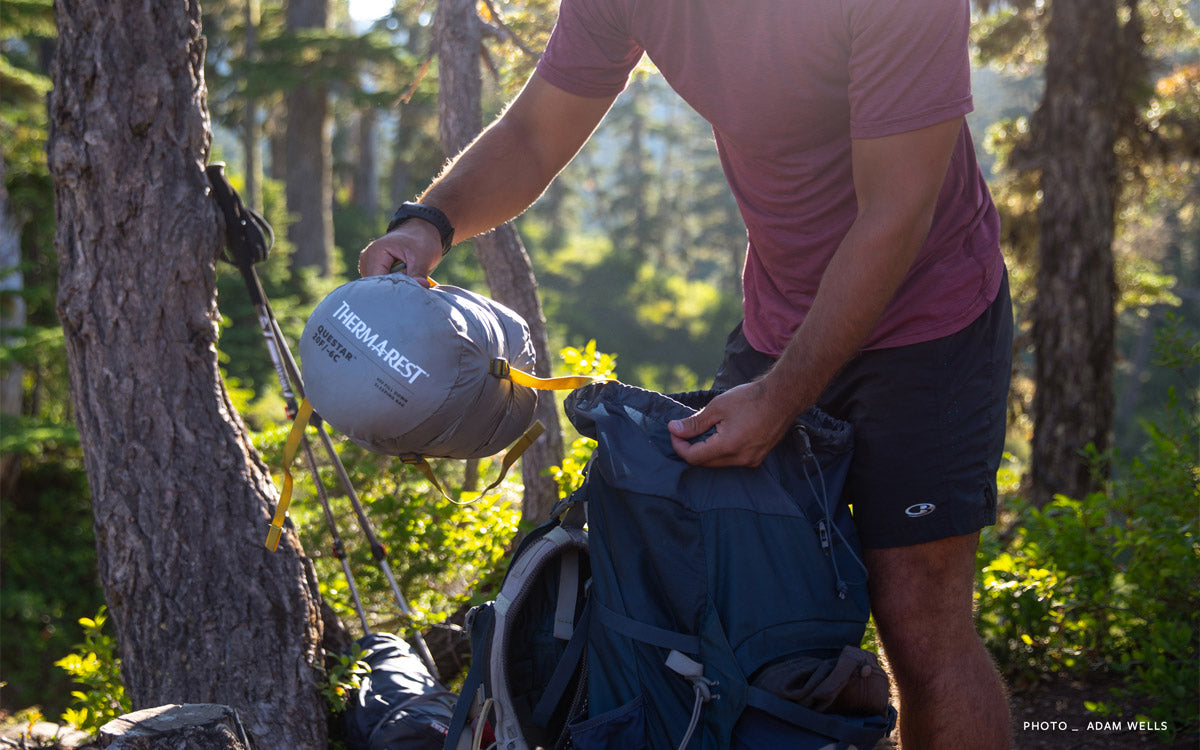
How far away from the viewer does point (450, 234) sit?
246 cm

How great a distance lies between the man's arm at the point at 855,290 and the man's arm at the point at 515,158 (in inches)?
35.8

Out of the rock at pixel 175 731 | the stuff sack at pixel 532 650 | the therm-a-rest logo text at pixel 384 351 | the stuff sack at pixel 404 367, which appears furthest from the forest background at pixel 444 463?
the therm-a-rest logo text at pixel 384 351

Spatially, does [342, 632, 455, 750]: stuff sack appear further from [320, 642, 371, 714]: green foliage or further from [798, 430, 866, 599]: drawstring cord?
[798, 430, 866, 599]: drawstring cord

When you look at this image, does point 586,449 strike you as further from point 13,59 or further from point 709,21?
point 13,59

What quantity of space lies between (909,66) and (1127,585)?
10.3ft

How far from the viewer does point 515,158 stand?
2611 mm

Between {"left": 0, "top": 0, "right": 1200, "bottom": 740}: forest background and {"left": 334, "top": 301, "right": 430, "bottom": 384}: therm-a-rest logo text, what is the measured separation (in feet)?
4.53

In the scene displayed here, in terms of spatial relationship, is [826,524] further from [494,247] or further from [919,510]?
[494,247]

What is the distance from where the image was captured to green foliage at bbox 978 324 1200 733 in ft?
11.7

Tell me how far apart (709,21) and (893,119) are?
0.54 m

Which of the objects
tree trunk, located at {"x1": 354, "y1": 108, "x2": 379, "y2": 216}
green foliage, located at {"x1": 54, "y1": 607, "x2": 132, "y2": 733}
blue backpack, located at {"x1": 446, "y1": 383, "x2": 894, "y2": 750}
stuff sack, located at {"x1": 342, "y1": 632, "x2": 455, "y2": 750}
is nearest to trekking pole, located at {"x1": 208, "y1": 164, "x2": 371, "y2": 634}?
stuff sack, located at {"x1": 342, "y1": 632, "x2": 455, "y2": 750}

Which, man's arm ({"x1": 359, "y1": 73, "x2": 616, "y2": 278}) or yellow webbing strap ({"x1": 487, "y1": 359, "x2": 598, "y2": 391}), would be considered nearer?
yellow webbing strap ({"x1": 487, "y1": 359, "x2": 598, "y2": 391})

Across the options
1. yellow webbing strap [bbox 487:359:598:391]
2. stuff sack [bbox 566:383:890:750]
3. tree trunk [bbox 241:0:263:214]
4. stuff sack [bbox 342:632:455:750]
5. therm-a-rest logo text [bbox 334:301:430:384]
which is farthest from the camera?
tree trunk [bbox 241:0:263:214]

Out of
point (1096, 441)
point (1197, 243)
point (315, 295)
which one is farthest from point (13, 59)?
point (1197, 243)
